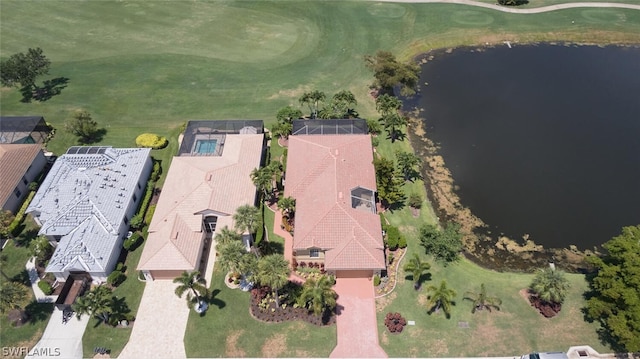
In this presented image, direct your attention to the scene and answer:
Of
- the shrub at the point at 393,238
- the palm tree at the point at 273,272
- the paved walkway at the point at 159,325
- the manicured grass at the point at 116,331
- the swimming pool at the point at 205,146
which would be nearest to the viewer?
the palm tree at the point at 273,272

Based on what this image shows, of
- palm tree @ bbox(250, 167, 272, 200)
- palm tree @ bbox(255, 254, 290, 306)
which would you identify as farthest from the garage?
palm tree @ bbox(250, 167, 272, 200)

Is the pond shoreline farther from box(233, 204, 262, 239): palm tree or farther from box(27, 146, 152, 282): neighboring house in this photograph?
box(27, 146, 152, 282): neighboring house

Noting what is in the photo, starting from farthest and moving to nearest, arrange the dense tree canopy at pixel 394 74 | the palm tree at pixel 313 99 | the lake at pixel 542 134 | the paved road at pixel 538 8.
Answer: the paved road at pixel 538 8, the dense tree canopy at pixel 394 74, the palm tree at pixel 313 99, the lake at pixel 542 134

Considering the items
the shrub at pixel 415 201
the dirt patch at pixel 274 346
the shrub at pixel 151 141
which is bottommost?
the dirt patch at pixel 274 346

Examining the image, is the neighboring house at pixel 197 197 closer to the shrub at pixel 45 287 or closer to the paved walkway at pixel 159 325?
the paved walkway at pixel 159 325

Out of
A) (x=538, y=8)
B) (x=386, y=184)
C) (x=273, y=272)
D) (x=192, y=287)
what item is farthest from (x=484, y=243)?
(x=538, y=8)

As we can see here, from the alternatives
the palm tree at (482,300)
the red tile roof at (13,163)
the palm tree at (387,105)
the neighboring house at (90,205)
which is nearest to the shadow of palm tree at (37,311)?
the neighboring house at (90,205)

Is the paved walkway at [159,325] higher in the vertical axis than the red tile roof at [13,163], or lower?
lower
